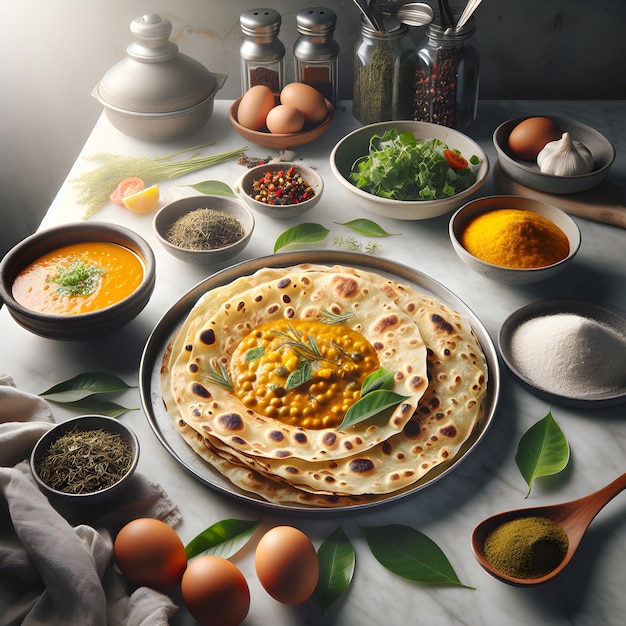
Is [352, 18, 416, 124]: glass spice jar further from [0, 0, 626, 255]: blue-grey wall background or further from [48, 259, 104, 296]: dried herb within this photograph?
[48, 259, 104, 296]: dried herb

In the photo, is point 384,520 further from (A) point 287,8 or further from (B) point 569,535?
(A) point 287,8

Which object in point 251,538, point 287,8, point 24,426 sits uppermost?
point 287,8

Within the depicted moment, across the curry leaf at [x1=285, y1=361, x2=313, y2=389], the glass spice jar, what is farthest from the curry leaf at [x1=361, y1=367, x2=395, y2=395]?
the glass spice jar

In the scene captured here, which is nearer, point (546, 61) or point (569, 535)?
point (569, 535)

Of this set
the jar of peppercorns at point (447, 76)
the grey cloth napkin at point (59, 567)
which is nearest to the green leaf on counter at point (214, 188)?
the jar of peppercorns at point (447, 76)

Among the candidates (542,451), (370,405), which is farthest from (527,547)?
(370,405)

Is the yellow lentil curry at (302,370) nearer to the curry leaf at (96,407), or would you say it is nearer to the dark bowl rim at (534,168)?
the curry leaf at (96,407)

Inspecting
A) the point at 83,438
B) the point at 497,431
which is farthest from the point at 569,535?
the point at 83,438
